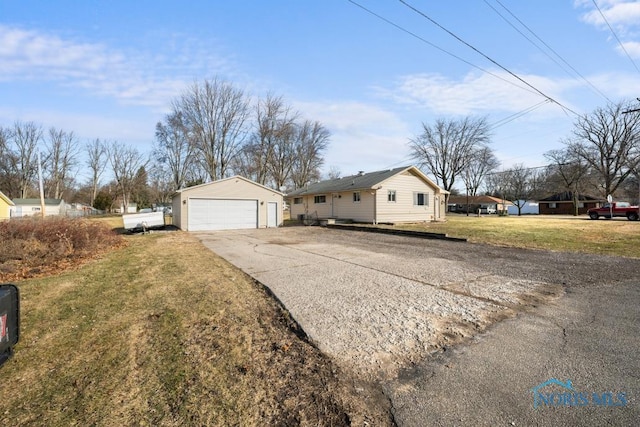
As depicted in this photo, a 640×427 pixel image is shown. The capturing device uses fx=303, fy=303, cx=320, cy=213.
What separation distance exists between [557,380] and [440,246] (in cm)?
886

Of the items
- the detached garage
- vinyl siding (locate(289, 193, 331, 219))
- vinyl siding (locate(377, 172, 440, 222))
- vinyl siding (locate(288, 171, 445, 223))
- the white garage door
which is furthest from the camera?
vinyl siding (locate(289, 193, 331, 219))

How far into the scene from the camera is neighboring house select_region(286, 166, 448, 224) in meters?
21.0

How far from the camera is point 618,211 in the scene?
25.5 metres

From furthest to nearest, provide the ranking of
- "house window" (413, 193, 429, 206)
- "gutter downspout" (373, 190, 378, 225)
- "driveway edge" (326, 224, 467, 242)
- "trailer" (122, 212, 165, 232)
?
1. "house window" (413, 193, 429, 206)
2. "gutter downspout" (373, 190, 378, 225)
3. "trailer" (122, 212, 165, 232)
4. "driveway edge" (326, 224, 467, 242)

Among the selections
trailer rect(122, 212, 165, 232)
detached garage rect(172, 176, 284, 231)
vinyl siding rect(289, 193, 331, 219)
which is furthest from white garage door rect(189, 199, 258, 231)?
vinyl siding rect(289, 193, 331, 219)

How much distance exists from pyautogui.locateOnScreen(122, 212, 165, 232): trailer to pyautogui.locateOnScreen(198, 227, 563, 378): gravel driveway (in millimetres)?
11402

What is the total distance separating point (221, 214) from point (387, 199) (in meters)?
11.5

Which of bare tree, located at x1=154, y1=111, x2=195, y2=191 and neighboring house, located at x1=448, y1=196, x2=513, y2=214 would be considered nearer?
bare tree, located at x1=154, y1=111, x2=195, y2=191

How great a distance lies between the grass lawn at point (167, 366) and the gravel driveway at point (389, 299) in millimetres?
Result: 402

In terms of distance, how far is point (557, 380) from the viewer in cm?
259

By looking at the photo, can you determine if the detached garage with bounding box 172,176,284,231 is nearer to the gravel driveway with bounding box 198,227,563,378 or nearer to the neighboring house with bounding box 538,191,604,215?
the gravel driveway with bounding box 198,227,563,378

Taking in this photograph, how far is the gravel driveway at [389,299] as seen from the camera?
10.8 ft

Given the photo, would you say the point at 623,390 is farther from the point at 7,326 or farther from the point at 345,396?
the point at 7,326

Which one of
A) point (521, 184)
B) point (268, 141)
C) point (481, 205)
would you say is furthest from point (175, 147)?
point (521, 184)
